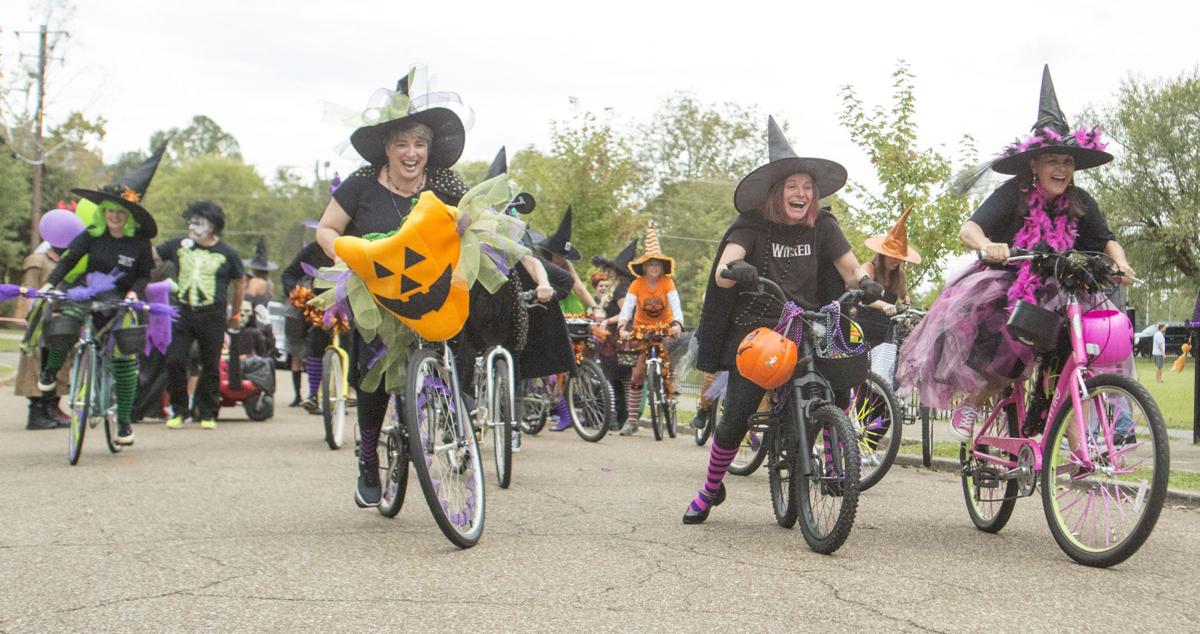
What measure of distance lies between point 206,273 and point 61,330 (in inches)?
101

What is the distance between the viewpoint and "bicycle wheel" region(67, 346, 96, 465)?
927cm

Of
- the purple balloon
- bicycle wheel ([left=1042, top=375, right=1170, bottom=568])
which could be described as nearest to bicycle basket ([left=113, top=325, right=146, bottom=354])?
the purple balloon

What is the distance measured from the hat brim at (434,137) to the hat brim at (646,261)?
593 centimetres

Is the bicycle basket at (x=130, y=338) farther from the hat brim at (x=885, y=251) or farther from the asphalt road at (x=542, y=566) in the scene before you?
the hat brim at (x=885, y=251)

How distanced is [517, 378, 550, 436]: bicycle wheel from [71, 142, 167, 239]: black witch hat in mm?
3916

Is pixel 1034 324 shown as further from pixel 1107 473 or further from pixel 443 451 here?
pixel 443 451

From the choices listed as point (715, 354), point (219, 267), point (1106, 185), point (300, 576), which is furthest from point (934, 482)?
point (1106, 185)

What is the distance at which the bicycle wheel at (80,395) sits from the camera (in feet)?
30.4

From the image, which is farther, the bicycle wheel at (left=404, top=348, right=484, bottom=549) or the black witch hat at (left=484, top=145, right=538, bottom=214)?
the black witch hat at (left=484, top=145, right=538, bottom=214)

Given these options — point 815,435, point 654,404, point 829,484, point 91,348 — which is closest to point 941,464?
point 654,404

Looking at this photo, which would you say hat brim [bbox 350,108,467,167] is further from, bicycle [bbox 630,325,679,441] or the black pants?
bicycle [bbox 630,325,679,441]

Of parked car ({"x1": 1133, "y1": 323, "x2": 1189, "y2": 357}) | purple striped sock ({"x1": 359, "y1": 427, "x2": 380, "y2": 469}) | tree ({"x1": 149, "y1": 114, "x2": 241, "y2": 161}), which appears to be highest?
tree ({"x1": 149, "y1": 114, "x2": 241, "y2": 161})

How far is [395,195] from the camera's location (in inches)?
262

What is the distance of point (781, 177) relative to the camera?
6527 millimetres
